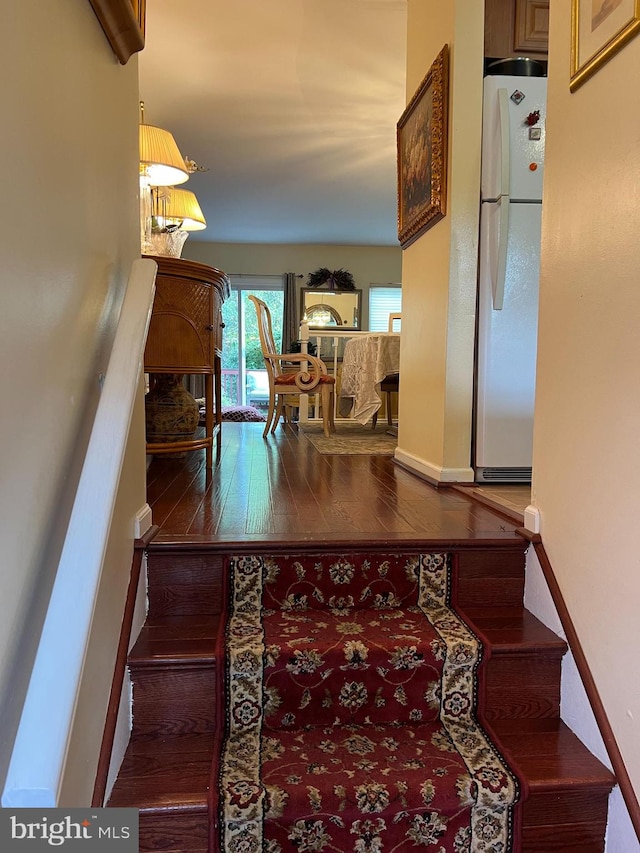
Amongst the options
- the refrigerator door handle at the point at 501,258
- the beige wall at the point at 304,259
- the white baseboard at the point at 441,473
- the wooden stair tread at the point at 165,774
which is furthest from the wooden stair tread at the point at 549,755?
the beige wall at the point at 304,259

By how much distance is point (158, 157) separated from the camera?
2.52 m

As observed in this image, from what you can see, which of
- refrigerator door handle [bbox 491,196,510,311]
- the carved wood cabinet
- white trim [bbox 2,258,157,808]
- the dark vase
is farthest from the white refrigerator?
white trim [bbox 2,258,157,808]

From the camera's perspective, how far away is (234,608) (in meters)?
1.45

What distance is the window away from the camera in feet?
26.9

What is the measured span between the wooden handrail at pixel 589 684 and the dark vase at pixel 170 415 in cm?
164

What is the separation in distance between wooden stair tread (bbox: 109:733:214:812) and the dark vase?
1525 millimetres

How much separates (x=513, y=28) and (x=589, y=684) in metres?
2.64

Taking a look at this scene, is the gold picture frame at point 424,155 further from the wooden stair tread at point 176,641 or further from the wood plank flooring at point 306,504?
the wooden stair tread at point 176,641

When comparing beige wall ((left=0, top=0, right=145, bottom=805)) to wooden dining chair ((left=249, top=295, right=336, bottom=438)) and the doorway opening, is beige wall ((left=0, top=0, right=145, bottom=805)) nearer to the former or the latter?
wooden dining chair ((left=249, top=295, right=336, bottom=438))

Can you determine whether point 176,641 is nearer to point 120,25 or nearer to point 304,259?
point 120,25

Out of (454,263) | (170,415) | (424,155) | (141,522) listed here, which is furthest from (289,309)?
(141,522)

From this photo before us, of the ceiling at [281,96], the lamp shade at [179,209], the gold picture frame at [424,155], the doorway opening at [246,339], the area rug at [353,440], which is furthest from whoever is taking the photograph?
the doorway opening at [246,339]

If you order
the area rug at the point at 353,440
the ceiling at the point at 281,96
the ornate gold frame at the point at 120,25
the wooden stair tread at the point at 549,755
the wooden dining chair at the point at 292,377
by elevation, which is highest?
the ceiling at the point at 281,96

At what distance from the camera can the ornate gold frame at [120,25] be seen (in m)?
1.06
